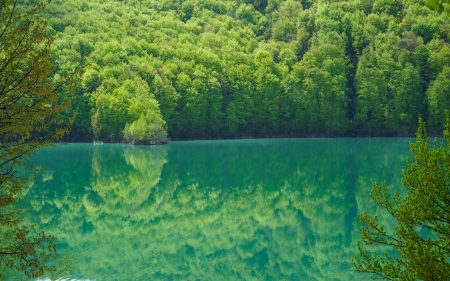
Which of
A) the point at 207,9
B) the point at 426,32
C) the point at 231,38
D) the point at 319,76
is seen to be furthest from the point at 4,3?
the point at 207,9

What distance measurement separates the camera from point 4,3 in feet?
19.2

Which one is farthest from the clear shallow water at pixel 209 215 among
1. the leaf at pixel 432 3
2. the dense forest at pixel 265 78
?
the dense forest at pixel 265 78

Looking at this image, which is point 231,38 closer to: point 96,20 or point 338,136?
point 96,20

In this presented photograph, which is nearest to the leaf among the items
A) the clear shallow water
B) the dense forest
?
the clear shallow water

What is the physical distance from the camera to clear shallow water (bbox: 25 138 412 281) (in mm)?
16344

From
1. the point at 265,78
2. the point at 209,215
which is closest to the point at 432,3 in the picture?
the point at 209,215

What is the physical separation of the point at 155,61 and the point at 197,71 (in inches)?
296

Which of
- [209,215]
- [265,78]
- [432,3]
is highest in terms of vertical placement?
[265,78]

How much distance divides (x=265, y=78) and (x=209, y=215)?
63.7m

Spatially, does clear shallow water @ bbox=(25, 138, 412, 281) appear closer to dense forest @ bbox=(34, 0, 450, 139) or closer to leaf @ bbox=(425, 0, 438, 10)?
leaf @ bbox=(425, 0, 438, 10)

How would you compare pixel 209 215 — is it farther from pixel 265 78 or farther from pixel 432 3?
pixel 265 78

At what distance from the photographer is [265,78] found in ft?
282

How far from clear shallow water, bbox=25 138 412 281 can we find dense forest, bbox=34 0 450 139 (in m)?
32.4

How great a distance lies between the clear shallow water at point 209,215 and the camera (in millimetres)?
16344
